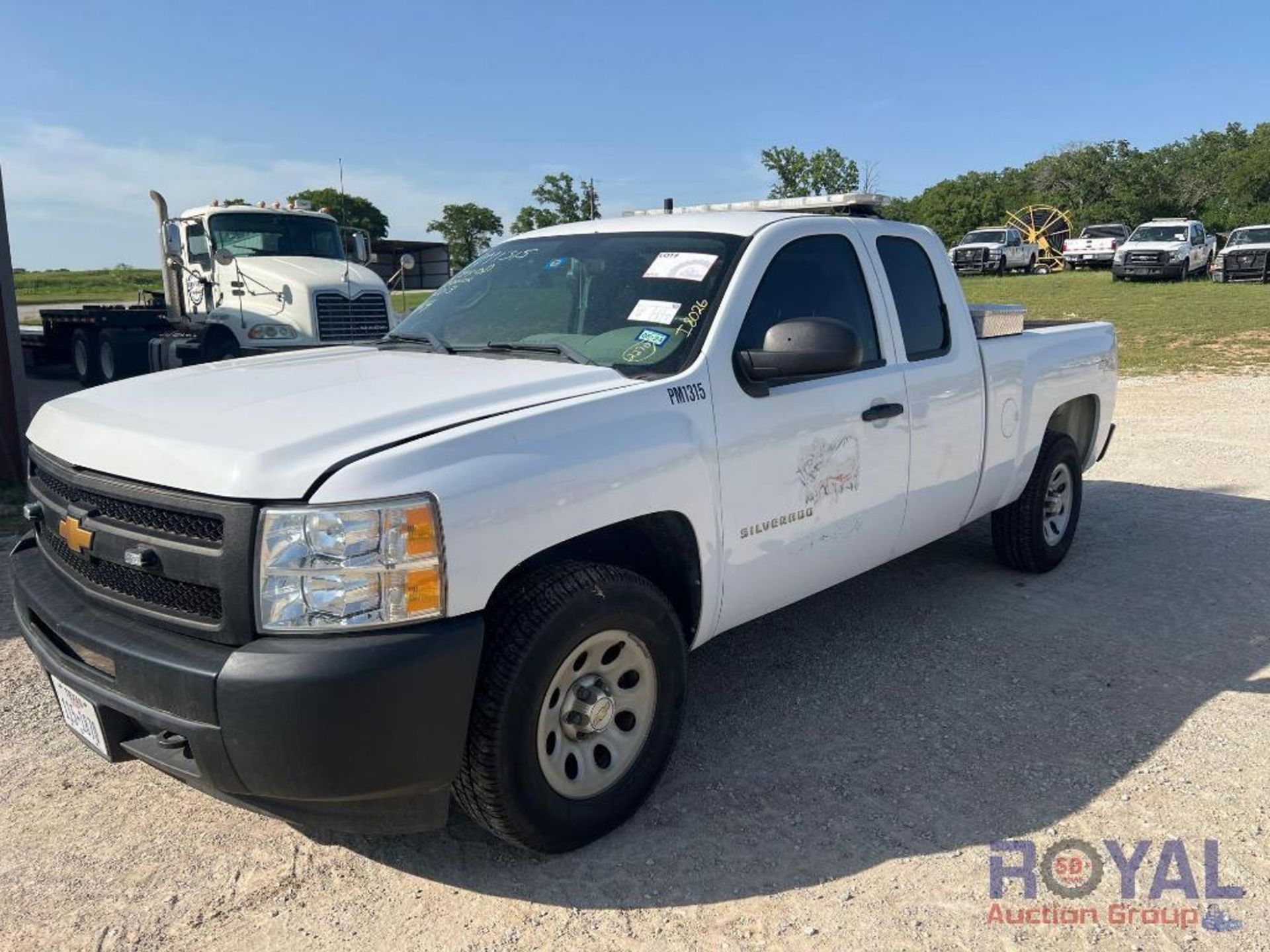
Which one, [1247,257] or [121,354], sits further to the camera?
[1247,257]

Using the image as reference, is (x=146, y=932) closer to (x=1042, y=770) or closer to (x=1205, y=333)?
(x=1042, y=770)

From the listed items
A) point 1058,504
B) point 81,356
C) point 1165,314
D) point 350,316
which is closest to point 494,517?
point 1058,504

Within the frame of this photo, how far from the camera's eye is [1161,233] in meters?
32.5

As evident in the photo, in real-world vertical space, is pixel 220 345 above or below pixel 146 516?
above

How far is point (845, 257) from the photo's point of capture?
4.28m

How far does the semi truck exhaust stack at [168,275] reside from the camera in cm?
1326

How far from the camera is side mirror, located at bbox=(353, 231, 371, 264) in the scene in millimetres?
13430

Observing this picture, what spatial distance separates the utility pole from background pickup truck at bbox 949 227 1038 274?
36.7 meters

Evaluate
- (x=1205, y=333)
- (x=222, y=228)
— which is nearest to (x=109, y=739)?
(x=222, y=228)

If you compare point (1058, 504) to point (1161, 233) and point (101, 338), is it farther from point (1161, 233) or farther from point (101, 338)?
point (1161, 233)

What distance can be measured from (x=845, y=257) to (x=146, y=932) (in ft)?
11.3

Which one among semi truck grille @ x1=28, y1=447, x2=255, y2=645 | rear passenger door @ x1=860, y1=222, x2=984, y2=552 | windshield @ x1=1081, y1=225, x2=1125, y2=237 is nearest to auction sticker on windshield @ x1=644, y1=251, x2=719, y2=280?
rear passenger door @ x1=860, y1=222, x2=984, y2=552

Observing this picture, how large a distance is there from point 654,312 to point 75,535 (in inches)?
78.2

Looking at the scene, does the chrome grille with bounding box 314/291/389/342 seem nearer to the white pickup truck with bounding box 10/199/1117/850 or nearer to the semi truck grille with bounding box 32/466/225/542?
the white pickup truck with bounding box 10/199/1117/850
